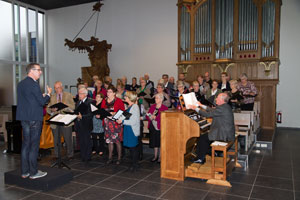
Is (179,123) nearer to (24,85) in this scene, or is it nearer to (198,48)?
(24,85)

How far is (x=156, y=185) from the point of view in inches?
158

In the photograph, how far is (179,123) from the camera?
418cm

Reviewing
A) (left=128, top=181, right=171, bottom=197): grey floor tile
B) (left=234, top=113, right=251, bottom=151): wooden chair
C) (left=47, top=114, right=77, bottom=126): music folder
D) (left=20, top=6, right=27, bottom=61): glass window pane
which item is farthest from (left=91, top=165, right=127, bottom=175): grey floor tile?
(left=20, top=6, right=27, bottom=61): glass window pane

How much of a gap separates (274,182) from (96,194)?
264cm

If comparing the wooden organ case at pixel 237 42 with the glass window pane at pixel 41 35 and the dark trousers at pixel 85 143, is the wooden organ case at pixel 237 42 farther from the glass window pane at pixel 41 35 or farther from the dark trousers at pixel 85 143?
the glass window pane at pixel 41 35

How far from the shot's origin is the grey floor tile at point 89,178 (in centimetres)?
420

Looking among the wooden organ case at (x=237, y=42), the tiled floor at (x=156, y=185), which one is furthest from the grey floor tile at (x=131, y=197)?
the wooden organ case at (x=237, y=42)

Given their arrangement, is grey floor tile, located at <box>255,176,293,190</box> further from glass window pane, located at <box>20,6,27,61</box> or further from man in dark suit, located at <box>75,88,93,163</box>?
glass window pane, located at <box>20,6,27,61</box>

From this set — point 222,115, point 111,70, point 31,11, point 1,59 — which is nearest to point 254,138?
point 222,115

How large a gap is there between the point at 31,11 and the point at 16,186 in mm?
10877

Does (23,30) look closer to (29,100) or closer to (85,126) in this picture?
(85,126)

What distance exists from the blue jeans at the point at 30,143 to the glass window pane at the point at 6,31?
933 centimetres

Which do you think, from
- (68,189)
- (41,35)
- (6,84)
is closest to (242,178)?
(68,189)

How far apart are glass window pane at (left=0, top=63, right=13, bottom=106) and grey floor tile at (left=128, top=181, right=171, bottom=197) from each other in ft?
33.3
